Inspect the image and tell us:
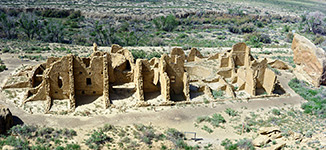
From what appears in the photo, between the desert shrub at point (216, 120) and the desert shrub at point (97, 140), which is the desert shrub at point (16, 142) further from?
the desert shrub at point (216, 120)

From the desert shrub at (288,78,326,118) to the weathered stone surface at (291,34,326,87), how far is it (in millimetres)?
1373

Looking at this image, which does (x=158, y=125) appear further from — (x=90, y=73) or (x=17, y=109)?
(x=17, y=109)

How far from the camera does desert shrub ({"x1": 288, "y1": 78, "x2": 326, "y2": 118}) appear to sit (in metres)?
25.6

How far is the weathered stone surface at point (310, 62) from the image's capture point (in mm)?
32469

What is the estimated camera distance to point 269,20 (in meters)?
87.0

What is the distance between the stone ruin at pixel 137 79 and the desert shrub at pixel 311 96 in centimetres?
255

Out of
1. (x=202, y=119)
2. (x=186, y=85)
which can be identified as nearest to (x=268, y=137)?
(x=202, y=119)

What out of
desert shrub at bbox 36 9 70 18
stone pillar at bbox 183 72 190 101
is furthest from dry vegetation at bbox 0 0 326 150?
desert shrub at bbox 36 9 70 18

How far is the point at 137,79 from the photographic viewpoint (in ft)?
84.2

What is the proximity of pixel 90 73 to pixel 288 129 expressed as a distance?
58.9ft

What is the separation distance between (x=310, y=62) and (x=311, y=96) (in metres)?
7.35

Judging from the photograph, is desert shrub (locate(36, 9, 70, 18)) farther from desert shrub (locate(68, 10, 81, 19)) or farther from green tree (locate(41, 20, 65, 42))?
green tree (locate(41, 20, 65, 42))

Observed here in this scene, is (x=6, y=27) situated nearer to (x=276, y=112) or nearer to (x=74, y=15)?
(x=74, y=15)

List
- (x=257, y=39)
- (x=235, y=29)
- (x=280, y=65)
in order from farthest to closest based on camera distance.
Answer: (x=235, y=29) → (x=257, y=39) → (x=280, y=65)
